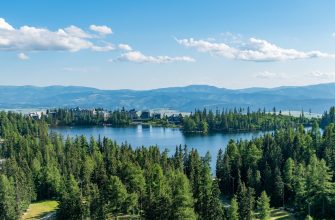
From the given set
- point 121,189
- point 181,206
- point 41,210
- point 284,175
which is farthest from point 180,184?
point 284,175

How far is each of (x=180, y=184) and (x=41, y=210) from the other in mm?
35165

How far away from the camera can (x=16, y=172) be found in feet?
294

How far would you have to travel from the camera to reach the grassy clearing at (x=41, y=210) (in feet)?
264

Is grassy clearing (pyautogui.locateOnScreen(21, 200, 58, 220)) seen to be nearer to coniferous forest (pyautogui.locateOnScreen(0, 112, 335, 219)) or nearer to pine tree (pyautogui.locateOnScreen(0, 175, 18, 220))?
coniferous forest (pyautogui.locateOnScreen(0, 112, 335, 219))

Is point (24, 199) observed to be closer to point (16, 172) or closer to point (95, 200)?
point (16, 172)

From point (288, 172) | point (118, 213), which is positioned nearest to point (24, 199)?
point (118, 213)

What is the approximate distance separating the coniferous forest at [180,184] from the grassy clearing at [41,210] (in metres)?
1.69

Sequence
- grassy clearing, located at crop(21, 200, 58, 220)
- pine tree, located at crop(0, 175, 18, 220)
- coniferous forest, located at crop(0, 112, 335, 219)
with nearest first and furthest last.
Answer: coniferous forest, located at crop(0, 112, 335, 219), pine tree, located at crop(0, 175, 18, 220), grassy clearing, located at crop(21, 200, 58, 220)

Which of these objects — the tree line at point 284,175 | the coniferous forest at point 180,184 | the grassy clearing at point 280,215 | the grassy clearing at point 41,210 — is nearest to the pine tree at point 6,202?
the coniferous forest at point 180,184

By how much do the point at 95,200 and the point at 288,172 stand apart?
44075 mm

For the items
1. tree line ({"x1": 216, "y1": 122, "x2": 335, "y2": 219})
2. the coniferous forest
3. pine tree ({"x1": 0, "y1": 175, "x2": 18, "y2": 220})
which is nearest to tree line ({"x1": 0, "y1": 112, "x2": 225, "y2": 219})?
pine tree ({"x1": 0, "y1": 175, "x2": 18, "y2": 220})

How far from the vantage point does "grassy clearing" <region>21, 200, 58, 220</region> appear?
264 feet

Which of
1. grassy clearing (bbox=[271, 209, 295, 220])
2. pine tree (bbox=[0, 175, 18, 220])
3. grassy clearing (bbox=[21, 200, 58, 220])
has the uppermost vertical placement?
pine tree (bbox=[0, 175, 18, 220])

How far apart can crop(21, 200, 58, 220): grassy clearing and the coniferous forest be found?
5.56ft
